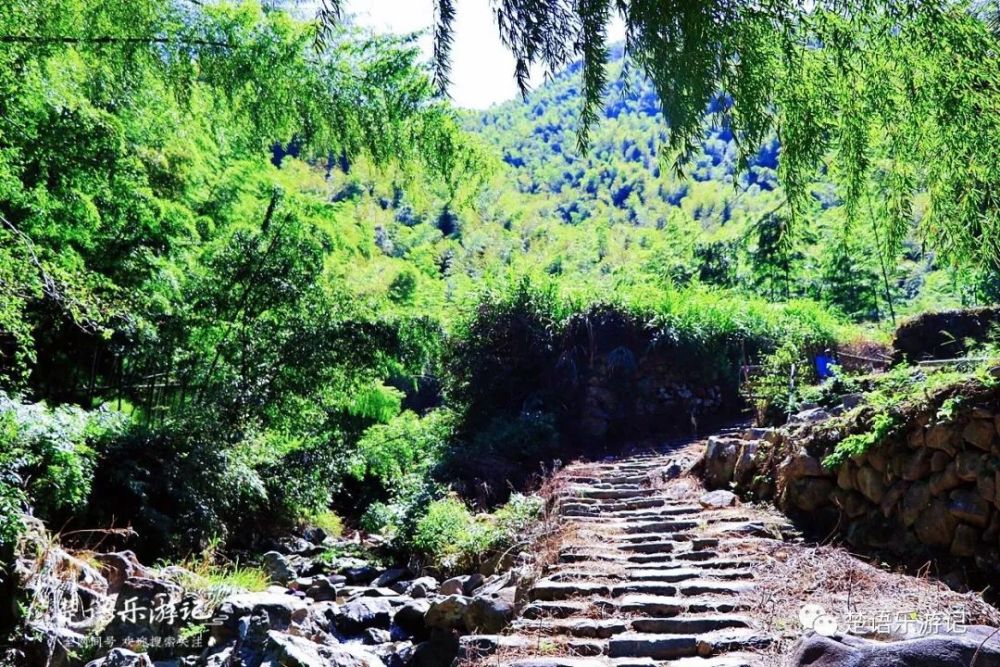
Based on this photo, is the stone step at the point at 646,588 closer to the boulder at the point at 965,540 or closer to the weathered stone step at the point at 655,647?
the weathered stone step at the point at 655,647

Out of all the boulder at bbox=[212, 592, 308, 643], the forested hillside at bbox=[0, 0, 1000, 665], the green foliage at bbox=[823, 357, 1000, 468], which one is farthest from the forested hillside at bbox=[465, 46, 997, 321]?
the boulder at bbox=[212, 592, 308, 643]

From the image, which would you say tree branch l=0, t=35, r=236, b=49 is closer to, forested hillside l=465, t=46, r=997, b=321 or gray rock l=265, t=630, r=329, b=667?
forested hillside l=465, t=46, r=997, b=321

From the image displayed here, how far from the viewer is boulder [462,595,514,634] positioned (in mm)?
4762

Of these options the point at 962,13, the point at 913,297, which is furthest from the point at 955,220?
the point at 913,297

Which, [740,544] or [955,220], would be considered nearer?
[955,220]

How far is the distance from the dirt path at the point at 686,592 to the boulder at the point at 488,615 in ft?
0.69

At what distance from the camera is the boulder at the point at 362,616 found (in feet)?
18.1

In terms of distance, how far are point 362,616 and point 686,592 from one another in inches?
97.7

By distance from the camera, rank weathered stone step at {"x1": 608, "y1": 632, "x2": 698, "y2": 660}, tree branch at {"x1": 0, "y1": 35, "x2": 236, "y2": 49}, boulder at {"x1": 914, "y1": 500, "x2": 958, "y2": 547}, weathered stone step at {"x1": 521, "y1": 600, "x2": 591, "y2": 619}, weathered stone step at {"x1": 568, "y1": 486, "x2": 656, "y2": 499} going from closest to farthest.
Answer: tree branch at {"x1": 0, "y1": 35, "x2": 236, "y2": 49} → weathered stone step at {"x1": 608, "y1": 632, "x2": 698, "y2": 660} → boulder at {"x1": 914, "y1": 500, "x2": 958, "y2": 547} → weathered stone step at {"x1": 521, "y1": 600, "x2": 591, "y2": 619} → weathered stone step at {"x1": 568, "y1": 486, "x2": 656, "y2": 499}

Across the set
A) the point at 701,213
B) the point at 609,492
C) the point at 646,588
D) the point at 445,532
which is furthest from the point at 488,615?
the point at 701,213

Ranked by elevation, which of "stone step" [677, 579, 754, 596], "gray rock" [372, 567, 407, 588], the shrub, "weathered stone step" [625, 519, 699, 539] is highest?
"stone step" [677, 579, 754, 596]

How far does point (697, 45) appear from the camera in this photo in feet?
4.87

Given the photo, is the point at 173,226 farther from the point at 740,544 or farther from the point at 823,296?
the point at 823,296

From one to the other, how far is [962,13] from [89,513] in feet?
20.4
